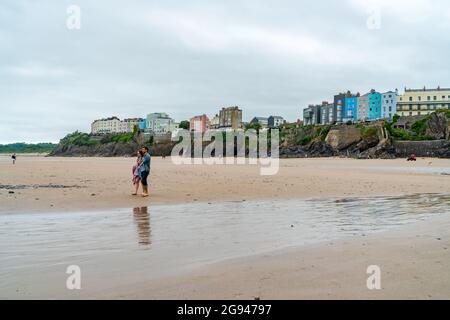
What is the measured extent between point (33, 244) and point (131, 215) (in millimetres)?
3722

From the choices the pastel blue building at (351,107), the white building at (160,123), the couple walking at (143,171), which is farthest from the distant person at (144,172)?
the white building at (160,123)

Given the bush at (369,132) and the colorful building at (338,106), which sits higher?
the colorful building at (338,106)

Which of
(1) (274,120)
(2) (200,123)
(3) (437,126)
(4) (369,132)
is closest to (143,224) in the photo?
(4) (369,132)

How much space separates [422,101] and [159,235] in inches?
4961

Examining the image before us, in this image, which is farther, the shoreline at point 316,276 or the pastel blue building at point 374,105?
the pastel blue building at point 374,105

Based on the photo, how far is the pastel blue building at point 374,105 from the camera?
408 ft

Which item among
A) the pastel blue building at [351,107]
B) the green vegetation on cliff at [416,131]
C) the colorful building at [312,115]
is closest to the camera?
the green vegetation on cliff at [416,131]

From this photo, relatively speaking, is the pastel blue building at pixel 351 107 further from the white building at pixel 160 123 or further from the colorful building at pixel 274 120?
the white building at pixel 160 123

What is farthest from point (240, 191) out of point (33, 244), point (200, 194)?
point (33, 244)

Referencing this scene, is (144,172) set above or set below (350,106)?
below

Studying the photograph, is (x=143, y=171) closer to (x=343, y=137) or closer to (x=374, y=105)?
(x=343, y=137)

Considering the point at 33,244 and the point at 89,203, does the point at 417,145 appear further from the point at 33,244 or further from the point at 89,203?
the point at 33,244

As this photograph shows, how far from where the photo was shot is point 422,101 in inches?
4665

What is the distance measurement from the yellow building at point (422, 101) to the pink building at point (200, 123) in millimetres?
74380
